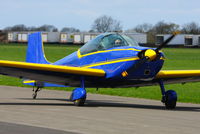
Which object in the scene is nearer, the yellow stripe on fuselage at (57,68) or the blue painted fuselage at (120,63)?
the blue painted fuselage at (120,63)

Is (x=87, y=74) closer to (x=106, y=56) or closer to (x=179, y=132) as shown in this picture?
(x=106, y=56)

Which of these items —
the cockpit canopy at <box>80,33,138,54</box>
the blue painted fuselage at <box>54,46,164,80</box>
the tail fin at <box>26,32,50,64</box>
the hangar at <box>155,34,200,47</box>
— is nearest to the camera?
the blue painted fuselage at <box>54,46,164,80</box>

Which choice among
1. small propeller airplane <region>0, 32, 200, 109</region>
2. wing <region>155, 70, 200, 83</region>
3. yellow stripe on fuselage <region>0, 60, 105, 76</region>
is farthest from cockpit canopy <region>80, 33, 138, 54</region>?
wing <region>155, 70, 200, 83</region>

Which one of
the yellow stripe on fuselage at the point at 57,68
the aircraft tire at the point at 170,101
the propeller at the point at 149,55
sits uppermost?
the propeller at the point at 149,55

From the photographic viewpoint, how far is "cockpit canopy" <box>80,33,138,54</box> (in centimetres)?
1593

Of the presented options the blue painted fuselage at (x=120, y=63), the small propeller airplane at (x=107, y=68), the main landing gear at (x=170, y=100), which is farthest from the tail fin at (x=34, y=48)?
the main landing gear at (x=170, y=100)

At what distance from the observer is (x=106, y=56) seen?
16125 millimetres

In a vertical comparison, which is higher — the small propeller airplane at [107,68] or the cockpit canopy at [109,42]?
the cockpit canopy at [109,42]

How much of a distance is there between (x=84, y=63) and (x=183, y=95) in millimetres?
6640

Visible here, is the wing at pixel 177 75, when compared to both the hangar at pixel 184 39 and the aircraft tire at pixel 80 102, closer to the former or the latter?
the aircraft tire at pixel 80 102

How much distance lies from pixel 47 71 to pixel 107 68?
1.83 metres

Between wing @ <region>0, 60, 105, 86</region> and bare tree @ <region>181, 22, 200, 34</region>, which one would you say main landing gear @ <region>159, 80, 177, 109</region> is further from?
bare tree @ <region>181, 22, 200, 34</region>

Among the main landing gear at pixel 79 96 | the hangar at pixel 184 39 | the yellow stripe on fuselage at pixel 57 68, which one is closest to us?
the yellow stripe on fuselage at pixel 57 68

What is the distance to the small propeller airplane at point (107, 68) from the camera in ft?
49.9
